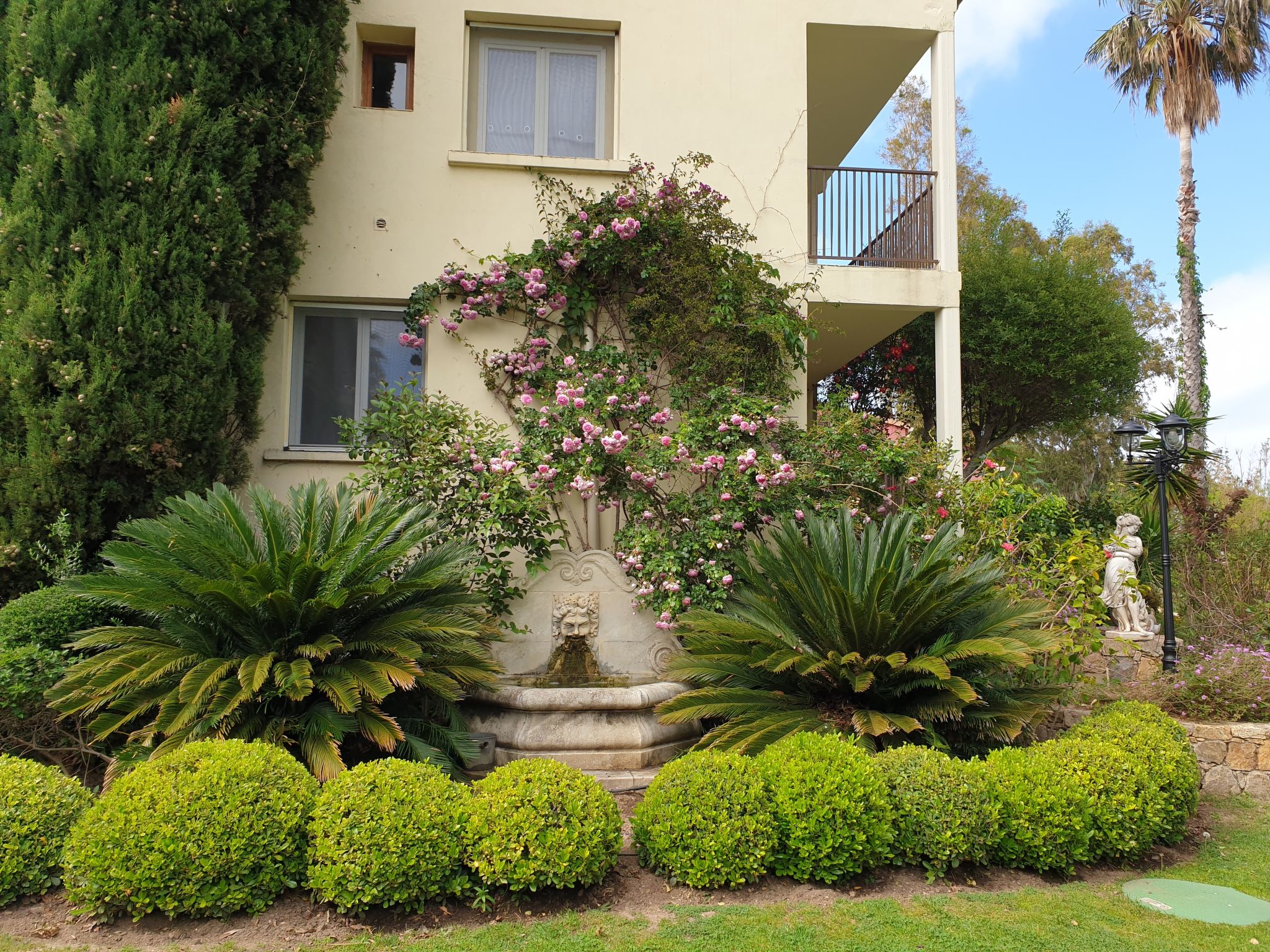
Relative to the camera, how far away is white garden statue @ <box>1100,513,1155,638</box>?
27.2 feet

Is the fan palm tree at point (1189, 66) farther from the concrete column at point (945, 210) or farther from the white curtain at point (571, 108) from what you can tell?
the white curtain at point (571, 108)

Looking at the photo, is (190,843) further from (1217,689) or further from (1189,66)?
(1189,66)

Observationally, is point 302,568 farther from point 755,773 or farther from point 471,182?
point 471,182

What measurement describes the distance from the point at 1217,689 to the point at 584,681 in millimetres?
4654

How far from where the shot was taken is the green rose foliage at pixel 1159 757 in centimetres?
473

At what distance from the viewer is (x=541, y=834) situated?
3.97 metres

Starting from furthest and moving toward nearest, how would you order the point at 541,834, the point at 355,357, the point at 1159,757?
the point at 355,357 → the point at 1159,757 → the point at 541,834

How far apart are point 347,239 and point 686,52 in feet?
12.4

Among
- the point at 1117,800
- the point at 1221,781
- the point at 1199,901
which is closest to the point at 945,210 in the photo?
the point at 1221,781

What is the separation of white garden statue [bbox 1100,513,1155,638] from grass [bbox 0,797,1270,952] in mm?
4607

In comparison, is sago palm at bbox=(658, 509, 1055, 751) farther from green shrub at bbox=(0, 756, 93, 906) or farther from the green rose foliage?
green shrub at bbox=(0, 756, 93, 906)

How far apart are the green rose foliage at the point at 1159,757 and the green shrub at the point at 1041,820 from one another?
1.44 feet

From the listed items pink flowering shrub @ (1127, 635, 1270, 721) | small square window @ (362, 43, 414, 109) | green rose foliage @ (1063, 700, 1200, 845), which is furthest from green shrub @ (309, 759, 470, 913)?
small square window @ (362, 43, 414, 109)

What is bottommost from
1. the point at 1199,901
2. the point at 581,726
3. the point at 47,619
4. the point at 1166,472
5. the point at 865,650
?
the point at 1199,901
